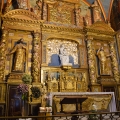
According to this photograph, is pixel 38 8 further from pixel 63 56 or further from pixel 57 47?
pixel 63 56

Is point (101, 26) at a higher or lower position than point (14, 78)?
higher

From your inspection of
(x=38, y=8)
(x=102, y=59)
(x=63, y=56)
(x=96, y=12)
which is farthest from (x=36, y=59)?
(x=96, y=12)

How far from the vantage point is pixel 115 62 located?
34.8ft

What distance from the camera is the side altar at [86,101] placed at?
273 inches

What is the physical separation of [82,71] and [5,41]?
15.8 ft

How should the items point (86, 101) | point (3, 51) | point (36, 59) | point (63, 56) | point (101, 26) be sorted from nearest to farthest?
point (86, 101) → point (3, 51) → point (36, 59) → point (63, 56) → point (101, 26)

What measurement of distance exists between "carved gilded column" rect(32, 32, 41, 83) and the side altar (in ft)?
6.44

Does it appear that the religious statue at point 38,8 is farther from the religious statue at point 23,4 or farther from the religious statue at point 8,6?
the religious statue at point 8,6

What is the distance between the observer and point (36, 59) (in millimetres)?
8930

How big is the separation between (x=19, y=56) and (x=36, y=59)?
942 mm

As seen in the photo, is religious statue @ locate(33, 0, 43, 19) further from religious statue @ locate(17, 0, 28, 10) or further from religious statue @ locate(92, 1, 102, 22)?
religious statue @ locate(92, 1, 102, 22)

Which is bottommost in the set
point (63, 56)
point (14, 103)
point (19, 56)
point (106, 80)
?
point (14, 103)

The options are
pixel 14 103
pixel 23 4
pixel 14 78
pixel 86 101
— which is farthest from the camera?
pixel 23 4

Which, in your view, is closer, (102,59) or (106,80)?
(106,80)
